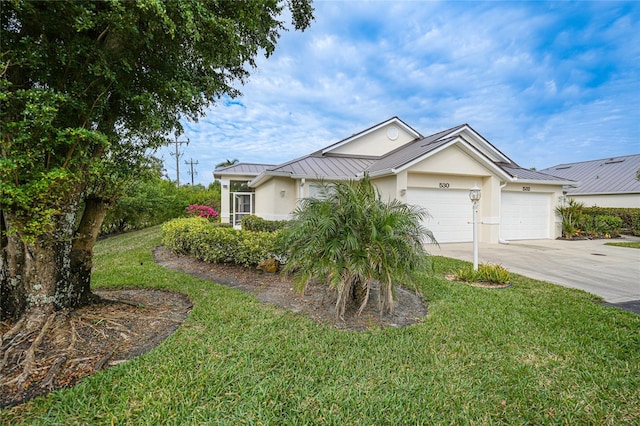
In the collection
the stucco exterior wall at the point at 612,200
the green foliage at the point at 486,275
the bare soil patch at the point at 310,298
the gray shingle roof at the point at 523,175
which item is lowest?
the bare soil patch at the point at 310,298

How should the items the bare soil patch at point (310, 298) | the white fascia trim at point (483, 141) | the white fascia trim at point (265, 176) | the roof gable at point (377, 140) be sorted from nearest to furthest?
the bare soil patch at point (310, 298) → the white fascia trim at point (265, 176) → the white fascia trim at point (483, 141) → the roof gable at point (377, 140)

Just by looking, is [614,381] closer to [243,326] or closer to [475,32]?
[243,326]

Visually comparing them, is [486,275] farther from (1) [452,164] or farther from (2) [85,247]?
(2) [85,247]

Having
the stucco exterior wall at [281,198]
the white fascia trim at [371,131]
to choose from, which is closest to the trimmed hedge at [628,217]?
the white fascia trim at [371,131]

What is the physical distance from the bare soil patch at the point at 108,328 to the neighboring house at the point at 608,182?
64.6 ft

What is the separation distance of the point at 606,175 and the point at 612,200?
13.3 ft

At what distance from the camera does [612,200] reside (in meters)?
20.1

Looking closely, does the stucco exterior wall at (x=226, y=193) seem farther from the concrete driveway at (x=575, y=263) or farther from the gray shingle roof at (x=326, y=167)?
the concrete driveway at (x=575, y=263)

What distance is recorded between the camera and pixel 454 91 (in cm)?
1558

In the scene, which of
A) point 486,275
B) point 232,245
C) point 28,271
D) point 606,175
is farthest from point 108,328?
point 606,175

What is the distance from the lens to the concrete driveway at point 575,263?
6.01 metres

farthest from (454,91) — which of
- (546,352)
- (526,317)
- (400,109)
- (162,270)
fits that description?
(162,270)

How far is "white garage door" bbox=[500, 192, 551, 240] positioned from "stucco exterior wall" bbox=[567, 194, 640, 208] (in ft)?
35.2

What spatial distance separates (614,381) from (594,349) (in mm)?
738
